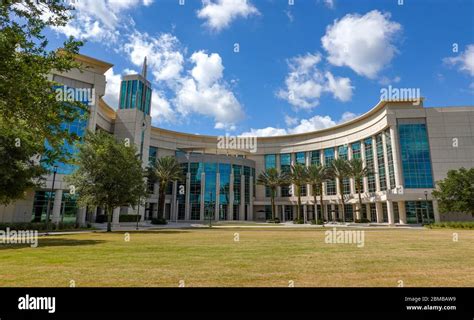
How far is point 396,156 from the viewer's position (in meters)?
54.5

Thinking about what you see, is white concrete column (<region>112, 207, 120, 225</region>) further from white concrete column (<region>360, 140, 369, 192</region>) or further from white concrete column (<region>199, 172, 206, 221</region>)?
white concrete column (<region>360, 140, 369, 192</region>)

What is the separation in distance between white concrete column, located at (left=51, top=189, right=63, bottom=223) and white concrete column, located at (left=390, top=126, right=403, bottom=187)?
56938 millimetres

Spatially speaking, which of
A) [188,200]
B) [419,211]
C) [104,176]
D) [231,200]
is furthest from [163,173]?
[419,211]

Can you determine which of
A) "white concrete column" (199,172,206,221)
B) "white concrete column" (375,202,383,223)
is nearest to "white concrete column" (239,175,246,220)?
"white concrete column" (199,172,206,221)

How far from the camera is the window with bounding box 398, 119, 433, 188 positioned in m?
53.1

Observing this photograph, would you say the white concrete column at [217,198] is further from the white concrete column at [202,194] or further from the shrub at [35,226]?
the shrub at [35,226]

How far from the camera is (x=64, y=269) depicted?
8.77 metres

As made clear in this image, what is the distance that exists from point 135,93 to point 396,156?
53295 mm

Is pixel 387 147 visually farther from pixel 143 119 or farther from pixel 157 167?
pixel 143 119

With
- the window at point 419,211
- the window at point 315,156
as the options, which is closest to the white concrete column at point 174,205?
the window at point 315,156

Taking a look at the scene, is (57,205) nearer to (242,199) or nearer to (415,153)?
(242,199)

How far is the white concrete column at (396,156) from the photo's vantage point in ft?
176

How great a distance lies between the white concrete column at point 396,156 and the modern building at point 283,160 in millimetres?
173
